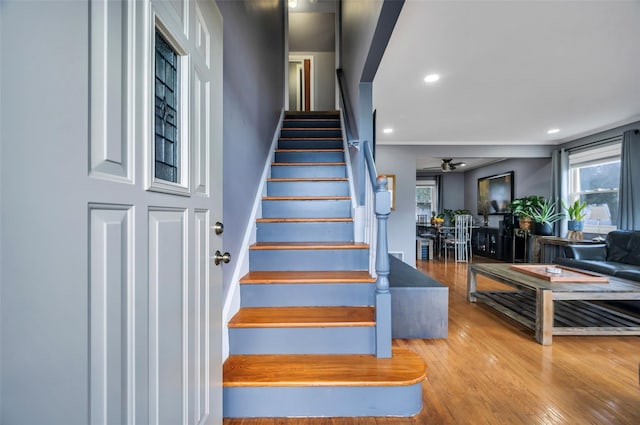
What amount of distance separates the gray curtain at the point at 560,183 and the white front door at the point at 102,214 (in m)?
6.70

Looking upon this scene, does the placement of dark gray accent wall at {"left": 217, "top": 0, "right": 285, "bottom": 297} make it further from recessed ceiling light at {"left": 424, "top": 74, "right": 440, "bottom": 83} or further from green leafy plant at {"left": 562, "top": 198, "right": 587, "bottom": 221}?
green leafy plant at {"left": 562, "top": 198, "right": 587, "bottom": 221}

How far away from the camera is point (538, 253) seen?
5.20 metres

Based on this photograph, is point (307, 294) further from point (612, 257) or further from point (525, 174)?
point (525, 174)

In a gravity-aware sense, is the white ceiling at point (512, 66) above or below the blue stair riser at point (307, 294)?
above

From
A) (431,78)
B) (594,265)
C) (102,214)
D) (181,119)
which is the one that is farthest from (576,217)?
(102,214)

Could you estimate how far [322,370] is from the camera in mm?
1462

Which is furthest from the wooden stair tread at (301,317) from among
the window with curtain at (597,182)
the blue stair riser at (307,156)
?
the window with curtain at (597,182)

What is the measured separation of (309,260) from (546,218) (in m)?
5.60

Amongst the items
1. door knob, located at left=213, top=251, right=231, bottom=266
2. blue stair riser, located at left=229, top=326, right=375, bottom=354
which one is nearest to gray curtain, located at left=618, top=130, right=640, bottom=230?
blue stair riser, located at left=229, top=326, right=375, bottom=354

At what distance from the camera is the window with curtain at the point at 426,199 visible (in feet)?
31.3

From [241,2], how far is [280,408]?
254cm

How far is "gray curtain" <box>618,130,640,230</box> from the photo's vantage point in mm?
4074

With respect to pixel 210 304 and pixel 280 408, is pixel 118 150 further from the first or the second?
pixel 280 408

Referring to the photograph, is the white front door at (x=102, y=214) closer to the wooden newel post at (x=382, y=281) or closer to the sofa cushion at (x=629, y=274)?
the wooden newel post at (x=382, y=281)
